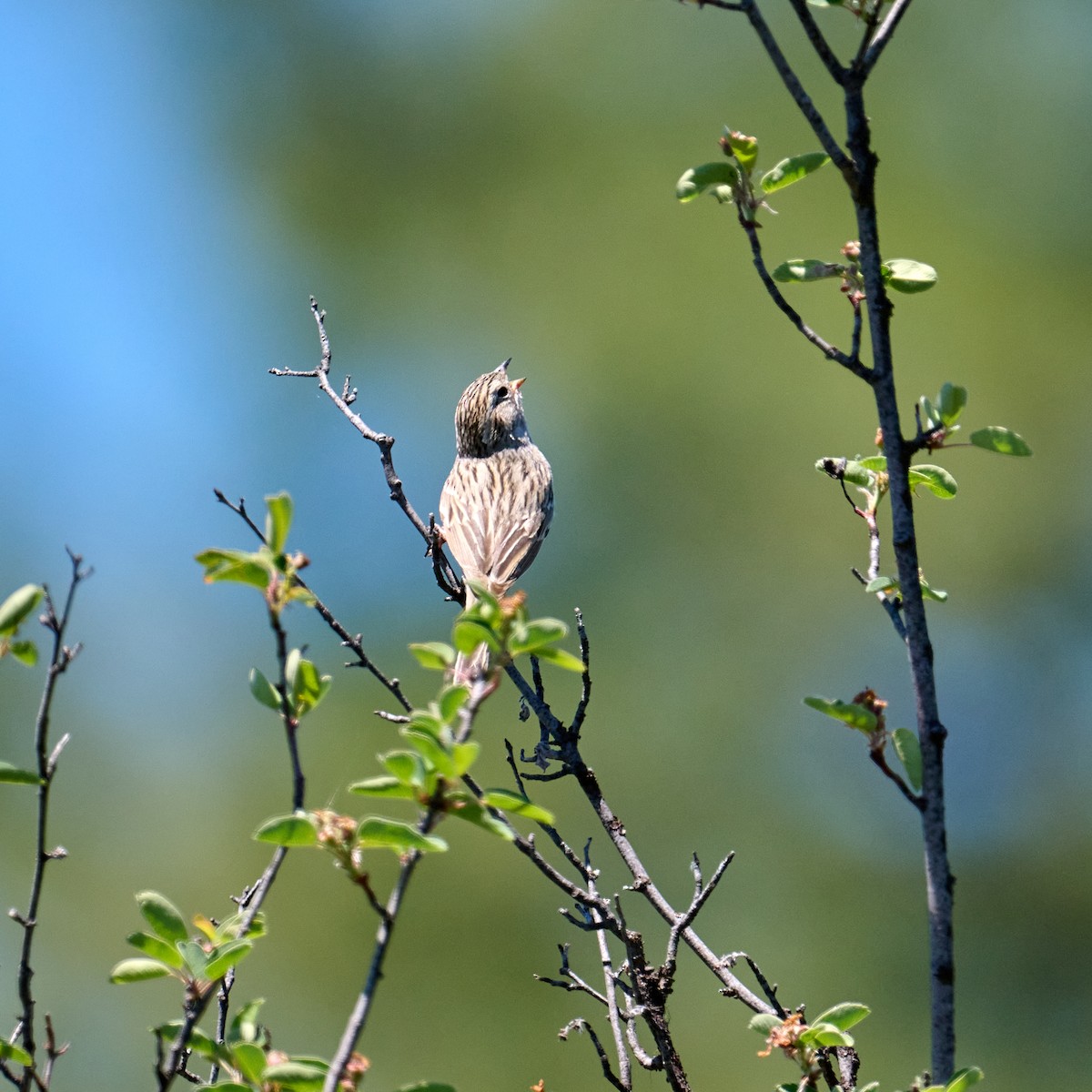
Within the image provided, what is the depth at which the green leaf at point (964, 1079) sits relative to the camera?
192 cm

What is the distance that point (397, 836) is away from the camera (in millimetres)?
1771

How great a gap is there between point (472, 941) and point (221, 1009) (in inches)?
478

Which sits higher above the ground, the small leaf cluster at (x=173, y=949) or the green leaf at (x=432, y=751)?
the green leaf at (x=432, y=751)

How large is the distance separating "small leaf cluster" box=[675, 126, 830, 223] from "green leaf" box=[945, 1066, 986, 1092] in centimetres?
142

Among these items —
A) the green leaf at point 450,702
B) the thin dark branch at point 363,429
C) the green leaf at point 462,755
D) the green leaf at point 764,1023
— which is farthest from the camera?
the thin dark branch at point 363,429

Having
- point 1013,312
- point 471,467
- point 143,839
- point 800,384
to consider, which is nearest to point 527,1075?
point 143,839

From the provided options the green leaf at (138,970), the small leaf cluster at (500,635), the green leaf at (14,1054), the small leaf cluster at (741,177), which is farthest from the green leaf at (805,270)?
the green leaf at (14,1054)

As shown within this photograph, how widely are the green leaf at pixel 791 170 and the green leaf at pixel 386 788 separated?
1.25 meters

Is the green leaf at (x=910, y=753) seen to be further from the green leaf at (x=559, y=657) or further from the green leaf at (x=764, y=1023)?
the green leaf at (x=559, y=657)

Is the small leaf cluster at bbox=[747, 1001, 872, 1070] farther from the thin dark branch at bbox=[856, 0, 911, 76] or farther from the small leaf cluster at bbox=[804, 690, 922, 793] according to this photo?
the thin dark branch at bbox=[856, 0, 911, 76]

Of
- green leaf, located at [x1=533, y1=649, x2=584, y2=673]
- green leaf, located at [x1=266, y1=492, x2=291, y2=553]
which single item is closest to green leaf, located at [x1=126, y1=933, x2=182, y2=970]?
green leaf, located at [x1=266, y1=492, x2=291, y2=553]

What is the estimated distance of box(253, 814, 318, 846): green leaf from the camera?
5.73 feet

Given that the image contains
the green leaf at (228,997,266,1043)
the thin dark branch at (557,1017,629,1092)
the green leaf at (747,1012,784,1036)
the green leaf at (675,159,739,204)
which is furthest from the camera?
the thin dark branch at (557,1017,629,1092)

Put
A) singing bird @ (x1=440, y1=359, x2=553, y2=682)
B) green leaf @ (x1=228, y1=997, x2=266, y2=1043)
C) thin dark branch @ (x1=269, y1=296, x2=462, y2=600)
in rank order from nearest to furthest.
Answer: green leaf @ (x1=228, y1=997, x2=266, y2=1043)
thin dark branch @ (x1=269, y1=296, x2=462, y2=600)
singing bird @ (x1=440, y1=359, x2=553, y2=682)
